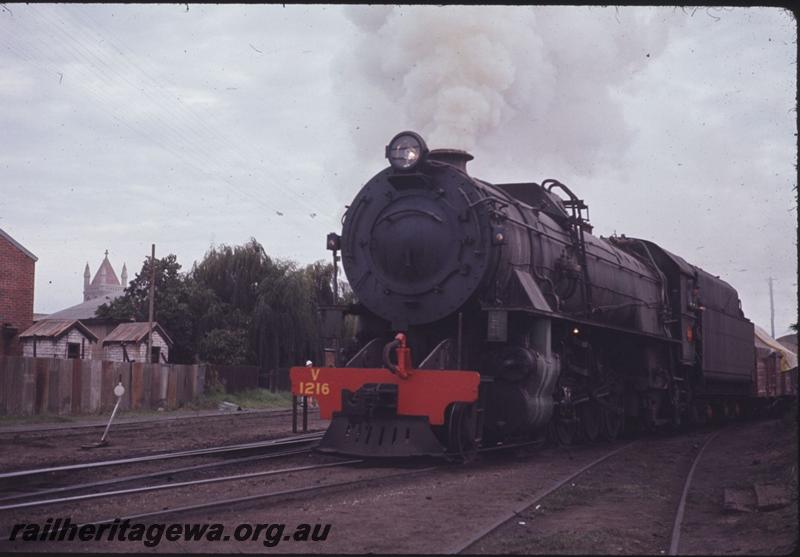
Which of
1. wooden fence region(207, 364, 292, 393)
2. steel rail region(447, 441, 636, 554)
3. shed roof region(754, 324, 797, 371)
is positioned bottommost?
steel rail region(447, 441, 636, 554)

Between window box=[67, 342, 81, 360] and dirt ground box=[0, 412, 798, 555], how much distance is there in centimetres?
2579

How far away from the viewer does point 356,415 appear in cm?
1095

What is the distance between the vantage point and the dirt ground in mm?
6340

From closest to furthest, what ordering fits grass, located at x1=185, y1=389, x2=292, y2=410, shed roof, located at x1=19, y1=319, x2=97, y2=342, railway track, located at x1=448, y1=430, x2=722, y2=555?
1. railway track, located at x1=448, y1=430, x2=722, y2=555
2. shed roof, located at x1=19, y1=319, x2=97, y2=342
3. grass, located at x1=185, y1=389, x2=292, y2=410

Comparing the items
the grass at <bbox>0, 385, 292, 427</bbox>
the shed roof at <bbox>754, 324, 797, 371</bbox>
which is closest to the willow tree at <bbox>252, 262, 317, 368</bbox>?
the grass at <bbox>0, 385, 292, 427</bbox>

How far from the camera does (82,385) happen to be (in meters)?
25.9

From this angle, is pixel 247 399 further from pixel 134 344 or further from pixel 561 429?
pixel 561 429

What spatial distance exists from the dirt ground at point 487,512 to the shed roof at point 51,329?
23.0m

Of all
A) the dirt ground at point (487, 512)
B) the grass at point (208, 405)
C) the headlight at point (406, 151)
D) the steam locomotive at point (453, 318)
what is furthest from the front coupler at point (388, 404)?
the grass at point (208, 405)

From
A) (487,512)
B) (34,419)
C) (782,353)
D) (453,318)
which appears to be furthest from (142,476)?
(782,353)

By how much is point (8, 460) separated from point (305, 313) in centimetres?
2701

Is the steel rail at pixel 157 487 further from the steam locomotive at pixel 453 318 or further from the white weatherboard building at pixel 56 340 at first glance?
the white weatherboard building at pixel 56 340

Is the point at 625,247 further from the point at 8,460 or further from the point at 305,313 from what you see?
the point at 305,313

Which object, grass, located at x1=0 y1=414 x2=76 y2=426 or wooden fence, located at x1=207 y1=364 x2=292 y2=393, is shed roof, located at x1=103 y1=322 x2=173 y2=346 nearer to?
wooden fence, located at x1=207 y1=364 x2=292 y2=393
